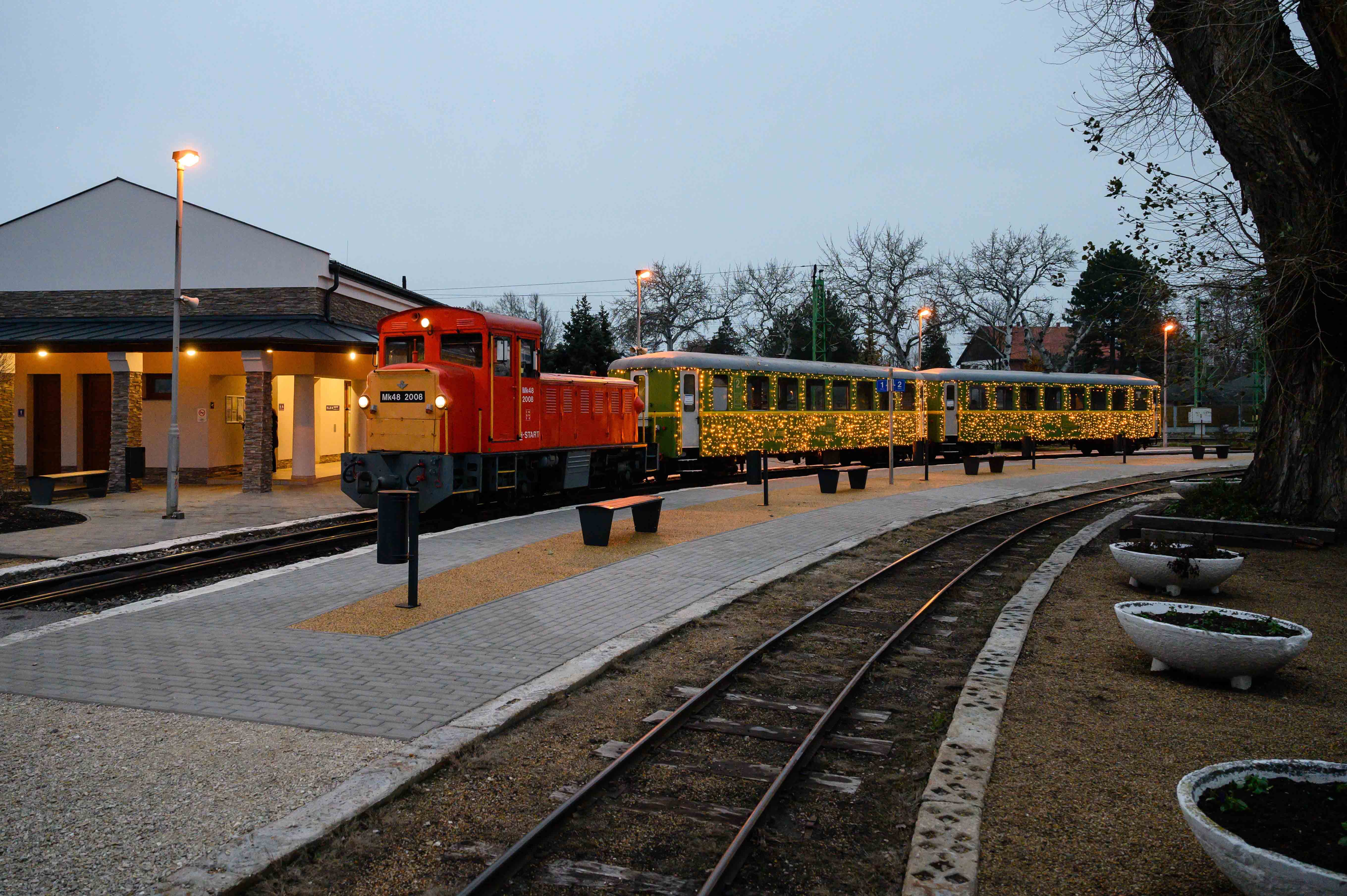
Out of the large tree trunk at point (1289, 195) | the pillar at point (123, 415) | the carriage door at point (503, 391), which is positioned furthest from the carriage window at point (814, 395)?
the pillar at point (123, 415)

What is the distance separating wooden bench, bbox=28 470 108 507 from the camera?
55.0ft

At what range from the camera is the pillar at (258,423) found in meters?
19.5

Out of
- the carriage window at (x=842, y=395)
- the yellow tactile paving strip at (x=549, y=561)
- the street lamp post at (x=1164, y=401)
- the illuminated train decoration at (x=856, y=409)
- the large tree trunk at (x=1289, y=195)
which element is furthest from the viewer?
the street lamp post at (x=1164, y=401)

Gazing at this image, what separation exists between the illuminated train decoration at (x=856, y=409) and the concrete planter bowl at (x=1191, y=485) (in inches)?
353

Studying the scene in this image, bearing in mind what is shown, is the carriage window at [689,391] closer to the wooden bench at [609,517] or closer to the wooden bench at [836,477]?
the wooden bench at [836,477]

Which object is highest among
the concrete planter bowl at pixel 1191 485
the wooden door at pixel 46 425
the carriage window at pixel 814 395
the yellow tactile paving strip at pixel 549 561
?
the carriage window at pixel 814 395

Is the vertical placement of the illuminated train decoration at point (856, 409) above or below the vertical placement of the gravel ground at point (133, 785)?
above

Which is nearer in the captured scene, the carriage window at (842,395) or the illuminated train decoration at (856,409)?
the illuminated train decoration at (856,409)

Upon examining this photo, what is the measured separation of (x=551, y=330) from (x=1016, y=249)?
144ft

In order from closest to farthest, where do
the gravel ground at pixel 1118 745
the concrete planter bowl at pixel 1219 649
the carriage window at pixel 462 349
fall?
the gravel ground at pixel 1118 745 < the concrete planter bowl at pixel 1219 649 < the carriage window at pixel 462 349

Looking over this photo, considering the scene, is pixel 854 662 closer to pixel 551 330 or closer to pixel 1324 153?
pixel 1324 153

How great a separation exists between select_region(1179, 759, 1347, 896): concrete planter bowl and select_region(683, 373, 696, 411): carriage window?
18360 mm

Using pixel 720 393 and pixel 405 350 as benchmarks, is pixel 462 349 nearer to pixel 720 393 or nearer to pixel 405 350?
pixel 405 350

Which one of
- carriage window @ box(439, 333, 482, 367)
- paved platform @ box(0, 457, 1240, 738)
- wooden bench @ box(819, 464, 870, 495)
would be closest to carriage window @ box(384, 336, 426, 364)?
carriage window @ box(439, 333, 482, 367)
